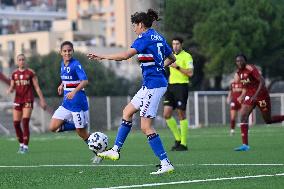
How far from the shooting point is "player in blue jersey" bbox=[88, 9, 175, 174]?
12125 mm

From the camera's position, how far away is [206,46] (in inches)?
2534

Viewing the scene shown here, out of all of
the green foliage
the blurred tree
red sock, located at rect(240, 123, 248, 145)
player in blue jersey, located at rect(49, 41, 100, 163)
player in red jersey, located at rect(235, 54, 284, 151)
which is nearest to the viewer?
player in blue jersey, located at rect(49, 41, 100, 163)

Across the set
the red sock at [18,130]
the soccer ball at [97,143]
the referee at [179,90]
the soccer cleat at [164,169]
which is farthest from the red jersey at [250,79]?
the soccer cleat at [164,169]

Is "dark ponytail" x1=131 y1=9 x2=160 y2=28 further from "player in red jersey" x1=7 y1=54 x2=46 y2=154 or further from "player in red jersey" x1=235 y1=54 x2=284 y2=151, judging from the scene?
"player in red jersey" x1=7 y1=54 x2=46 y2=154

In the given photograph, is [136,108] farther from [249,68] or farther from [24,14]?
[24,14]

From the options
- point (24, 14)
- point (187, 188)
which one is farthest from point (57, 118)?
point (24, 14)

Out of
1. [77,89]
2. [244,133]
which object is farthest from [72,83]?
[244,133]

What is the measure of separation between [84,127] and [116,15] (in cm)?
8156

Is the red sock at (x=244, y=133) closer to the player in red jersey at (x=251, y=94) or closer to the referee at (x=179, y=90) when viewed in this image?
the player in red jersey at (x=251, y=94)

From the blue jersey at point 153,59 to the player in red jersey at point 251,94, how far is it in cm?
622

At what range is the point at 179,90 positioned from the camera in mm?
19594

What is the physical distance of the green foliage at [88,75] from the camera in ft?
212

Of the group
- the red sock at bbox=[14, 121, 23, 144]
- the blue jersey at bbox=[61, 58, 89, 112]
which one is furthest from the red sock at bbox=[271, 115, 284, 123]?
the red sock at bbox=[14, 121, 23, 144]

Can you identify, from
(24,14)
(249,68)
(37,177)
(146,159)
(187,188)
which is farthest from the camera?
(24,14)
